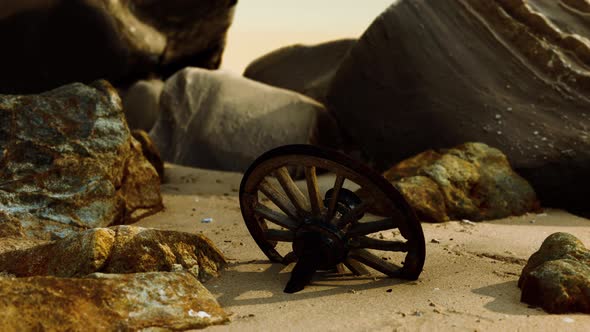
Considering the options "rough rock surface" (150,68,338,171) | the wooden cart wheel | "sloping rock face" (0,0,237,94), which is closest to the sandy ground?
the wooden cart wheel

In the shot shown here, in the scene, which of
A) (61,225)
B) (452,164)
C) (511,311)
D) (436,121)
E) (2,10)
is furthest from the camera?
(2,10)

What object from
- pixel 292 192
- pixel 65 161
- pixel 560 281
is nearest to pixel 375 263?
pixel 292 192

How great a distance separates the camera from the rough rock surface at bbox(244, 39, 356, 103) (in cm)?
903

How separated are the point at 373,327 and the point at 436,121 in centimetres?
386

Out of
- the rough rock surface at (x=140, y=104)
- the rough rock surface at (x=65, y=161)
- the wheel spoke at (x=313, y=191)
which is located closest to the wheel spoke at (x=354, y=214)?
the wheel spoke at (x=313, y=191)

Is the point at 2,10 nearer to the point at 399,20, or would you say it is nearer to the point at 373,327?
the point at 399,20

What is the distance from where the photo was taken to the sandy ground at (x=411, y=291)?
2.78 m

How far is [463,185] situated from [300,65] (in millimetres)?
4696

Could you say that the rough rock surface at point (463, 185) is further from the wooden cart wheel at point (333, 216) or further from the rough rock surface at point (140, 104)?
the rough rock surface at point (140, 104)

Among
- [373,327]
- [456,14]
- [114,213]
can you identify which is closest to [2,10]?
[114,213]

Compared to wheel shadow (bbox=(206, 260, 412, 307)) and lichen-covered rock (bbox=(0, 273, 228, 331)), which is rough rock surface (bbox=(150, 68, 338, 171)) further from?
lichen-covered rock (bbox=(0, 273, 228, 331))

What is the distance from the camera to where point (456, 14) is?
6.50 meters

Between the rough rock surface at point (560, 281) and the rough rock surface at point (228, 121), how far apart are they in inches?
Result: 162

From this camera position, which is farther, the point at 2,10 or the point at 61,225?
the point at 2,10
